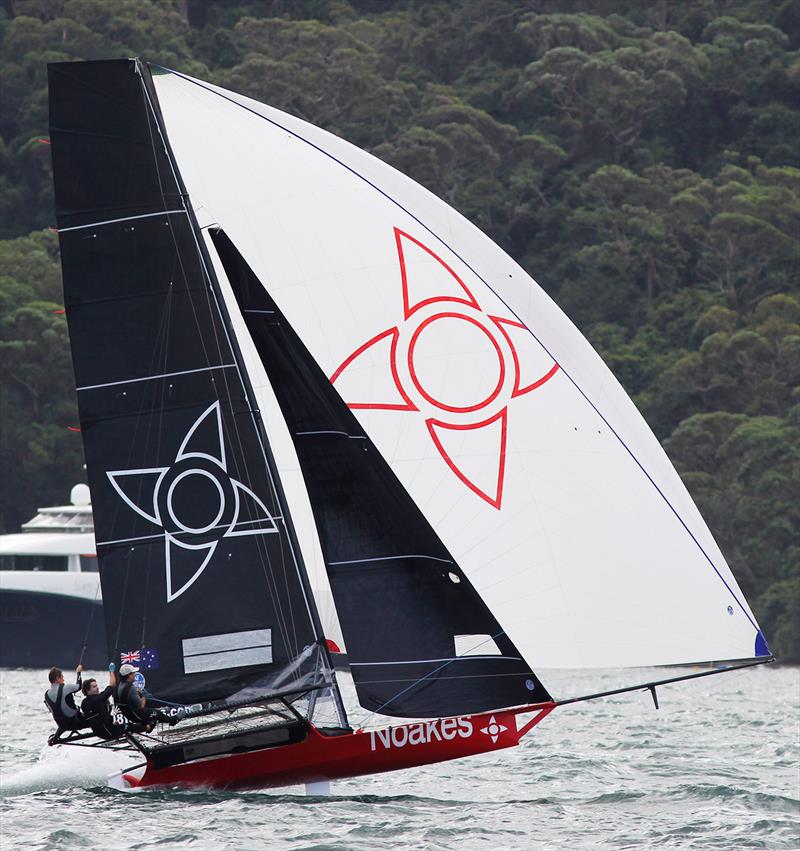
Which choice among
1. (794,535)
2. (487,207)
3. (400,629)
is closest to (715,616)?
(400,629)

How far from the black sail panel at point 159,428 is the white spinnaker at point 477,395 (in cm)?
52

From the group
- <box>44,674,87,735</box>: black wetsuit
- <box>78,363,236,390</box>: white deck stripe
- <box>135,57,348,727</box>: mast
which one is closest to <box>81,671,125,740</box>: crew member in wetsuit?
<box>44,674,87,735</box>: black wetsuit

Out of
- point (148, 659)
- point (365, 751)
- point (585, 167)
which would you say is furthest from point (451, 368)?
point (585, 167)

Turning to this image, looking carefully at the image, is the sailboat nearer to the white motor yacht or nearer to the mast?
the mast

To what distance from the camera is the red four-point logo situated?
1149cm

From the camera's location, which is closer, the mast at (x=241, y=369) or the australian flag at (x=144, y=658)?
the australian flag at (x=144, y=658)

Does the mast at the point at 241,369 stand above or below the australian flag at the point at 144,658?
above

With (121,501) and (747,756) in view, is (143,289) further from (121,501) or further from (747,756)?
(747,756)

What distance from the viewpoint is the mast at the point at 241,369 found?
11758mm

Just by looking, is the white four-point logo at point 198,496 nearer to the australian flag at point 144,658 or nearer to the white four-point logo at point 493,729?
the australian flag at point 144,658

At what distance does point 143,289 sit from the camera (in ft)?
38.7

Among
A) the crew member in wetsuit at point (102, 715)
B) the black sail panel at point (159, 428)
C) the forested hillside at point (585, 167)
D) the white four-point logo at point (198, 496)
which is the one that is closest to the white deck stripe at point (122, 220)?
the black sail panel at point (159, 428)

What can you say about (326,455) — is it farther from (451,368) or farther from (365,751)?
(365,751)

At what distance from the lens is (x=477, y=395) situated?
1157 centimetres
